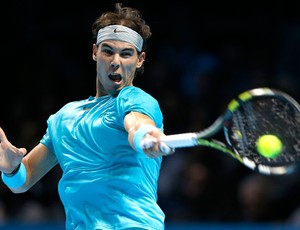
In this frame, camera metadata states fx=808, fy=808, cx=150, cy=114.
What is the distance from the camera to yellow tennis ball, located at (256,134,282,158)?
171 inches

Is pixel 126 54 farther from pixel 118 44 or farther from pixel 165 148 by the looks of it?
pixel 165 148

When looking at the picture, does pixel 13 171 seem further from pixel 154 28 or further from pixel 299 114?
pixel 154 28

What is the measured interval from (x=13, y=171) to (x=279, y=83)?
550cm

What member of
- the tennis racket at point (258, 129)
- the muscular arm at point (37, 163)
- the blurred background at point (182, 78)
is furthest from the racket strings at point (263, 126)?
the blurred background at point (182, 78)

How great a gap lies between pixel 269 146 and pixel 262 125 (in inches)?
5.0

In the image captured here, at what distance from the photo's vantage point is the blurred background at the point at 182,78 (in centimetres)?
923

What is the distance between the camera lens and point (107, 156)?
4.71 meters

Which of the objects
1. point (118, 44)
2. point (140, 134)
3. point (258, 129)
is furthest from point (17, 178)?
point (258, 129)

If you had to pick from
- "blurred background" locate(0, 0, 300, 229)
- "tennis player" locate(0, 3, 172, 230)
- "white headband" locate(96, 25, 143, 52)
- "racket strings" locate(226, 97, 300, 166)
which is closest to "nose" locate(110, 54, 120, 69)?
"tennis player" locate(0, 3, 172, 230)

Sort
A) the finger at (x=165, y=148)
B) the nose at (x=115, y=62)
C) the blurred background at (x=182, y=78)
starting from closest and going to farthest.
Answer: the finger at (x=165, y=148) < the nose at (x=115, y=62) < the blurred background at (x=182, y=78)

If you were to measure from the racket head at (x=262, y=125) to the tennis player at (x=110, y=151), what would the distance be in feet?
1.44

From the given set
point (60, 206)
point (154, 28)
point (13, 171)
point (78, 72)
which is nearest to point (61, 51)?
point (78, 72)

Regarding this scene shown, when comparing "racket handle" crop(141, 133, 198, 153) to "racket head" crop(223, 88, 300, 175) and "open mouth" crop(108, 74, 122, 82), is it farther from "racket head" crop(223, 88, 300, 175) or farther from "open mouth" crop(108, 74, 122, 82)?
"open mouth" crop(108, 74, 122, 82)

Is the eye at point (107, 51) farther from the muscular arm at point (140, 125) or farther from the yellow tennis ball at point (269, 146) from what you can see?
the yellow tennis ball at point (269, 146)
